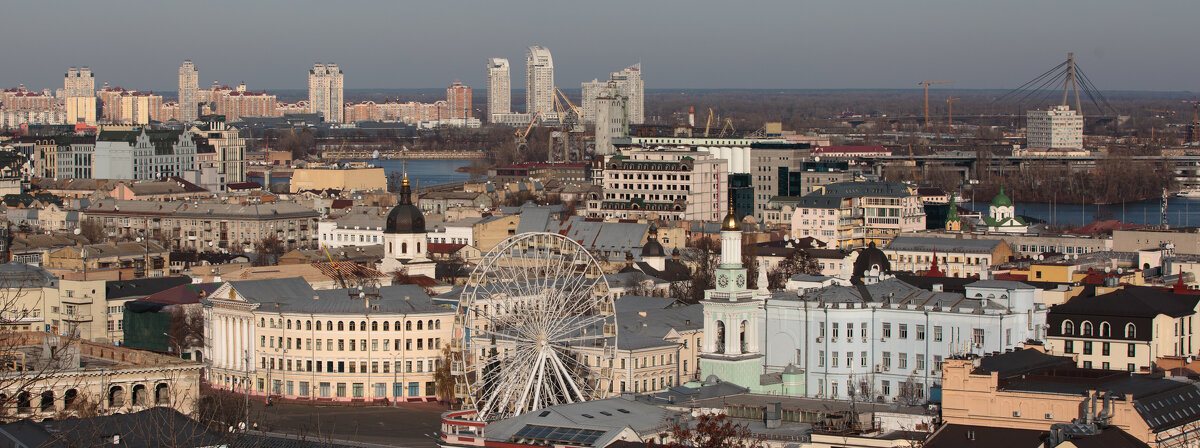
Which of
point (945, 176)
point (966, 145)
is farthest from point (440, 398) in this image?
point (966, 145)

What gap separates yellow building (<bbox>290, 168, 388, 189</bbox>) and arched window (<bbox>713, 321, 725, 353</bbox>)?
75258 mm

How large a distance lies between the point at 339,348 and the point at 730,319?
1017cm

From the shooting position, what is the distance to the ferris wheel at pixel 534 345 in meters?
36.5

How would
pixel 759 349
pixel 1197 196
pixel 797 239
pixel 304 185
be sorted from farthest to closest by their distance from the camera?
pixel 1197 196 < pixel 304 185 < pixel 797 239 < pixel 759 349

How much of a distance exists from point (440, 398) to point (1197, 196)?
308 ft

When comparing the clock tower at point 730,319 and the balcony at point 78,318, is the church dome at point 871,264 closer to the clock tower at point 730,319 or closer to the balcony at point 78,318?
the clock tower at point 730,319

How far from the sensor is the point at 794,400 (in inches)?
1326

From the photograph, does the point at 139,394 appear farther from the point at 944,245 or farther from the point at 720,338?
the point at 944,245

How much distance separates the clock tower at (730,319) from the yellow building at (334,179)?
75623mm

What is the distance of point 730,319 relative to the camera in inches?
1537

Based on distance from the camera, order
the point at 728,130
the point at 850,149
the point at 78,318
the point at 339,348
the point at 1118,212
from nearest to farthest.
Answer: the point at 339,348
the point at 78,318
the point at 1118,212
the point at 850,149
the point at 728,130

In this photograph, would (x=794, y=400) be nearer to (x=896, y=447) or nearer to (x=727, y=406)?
(x=727, y=406)

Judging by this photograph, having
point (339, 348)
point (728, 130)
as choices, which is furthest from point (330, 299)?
point (728, 130)

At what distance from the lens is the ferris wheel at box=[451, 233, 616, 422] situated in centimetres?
3647
